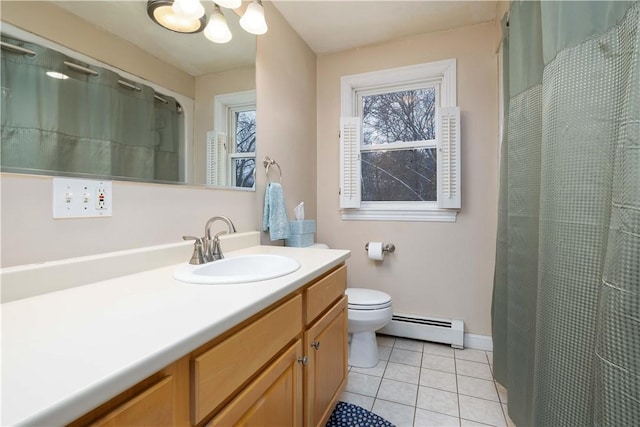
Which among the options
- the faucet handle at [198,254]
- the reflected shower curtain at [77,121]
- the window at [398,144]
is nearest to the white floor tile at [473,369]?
the window at [398,144]

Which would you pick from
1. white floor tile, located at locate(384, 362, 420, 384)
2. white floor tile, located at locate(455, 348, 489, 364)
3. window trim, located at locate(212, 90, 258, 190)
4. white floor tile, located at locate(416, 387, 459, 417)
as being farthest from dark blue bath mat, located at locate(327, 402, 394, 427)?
window trim, located at locate(212, 90, 258, 190)

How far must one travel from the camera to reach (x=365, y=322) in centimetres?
177

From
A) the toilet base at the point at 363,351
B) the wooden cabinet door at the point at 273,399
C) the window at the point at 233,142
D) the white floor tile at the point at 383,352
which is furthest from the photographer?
the white floor tile at the point at 383,352

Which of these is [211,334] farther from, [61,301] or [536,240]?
[536,240]

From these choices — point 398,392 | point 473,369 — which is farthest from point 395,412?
point 473,369

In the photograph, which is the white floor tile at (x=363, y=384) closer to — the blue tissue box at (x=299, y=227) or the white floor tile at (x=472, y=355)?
the white floor tile at (x=472, y=355)

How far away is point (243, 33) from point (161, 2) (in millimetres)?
498

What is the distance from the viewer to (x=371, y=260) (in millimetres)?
2330

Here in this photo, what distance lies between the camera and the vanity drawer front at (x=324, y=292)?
1062mm

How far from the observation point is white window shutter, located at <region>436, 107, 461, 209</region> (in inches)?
79.8

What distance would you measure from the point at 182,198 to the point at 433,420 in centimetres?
155

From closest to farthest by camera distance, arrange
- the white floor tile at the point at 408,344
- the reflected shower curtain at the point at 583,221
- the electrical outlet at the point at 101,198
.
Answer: the reflected shower curtain at the point at 583,221 < the electrical outlet at the point at 101,198 < the white floor tile at the point at 408,344

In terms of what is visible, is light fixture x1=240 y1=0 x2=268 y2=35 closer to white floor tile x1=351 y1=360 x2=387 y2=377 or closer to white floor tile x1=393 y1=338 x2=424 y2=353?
white floor tile x1=351 y1=360 x2=387 y2=377

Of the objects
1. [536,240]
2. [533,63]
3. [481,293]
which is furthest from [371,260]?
[533,63]
